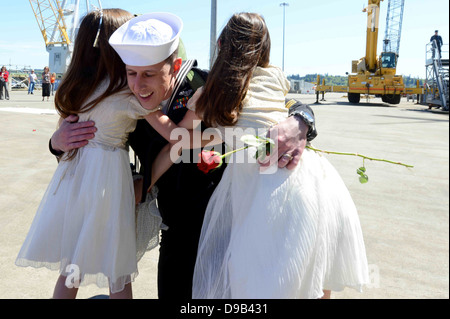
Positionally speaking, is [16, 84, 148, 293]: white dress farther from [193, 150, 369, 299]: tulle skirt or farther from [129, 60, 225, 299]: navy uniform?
[193, 150, 369, 299]: tulle skirt

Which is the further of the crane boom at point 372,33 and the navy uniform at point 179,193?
the crane boom at point 372,33

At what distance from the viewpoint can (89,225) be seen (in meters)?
1.81

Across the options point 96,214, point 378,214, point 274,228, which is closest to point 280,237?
point 274,228

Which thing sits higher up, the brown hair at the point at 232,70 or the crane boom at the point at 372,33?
the crane boom at the point at 372,33

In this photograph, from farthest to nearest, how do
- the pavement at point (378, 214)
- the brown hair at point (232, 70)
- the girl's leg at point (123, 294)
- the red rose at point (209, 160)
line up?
the pavement at point (378, 214)
the girl's leg at point (123, 294)
the brown hair at point (232, 70)
the red rose at point (209, 160)

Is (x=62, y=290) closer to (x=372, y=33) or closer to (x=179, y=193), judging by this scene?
(x=179, y=193)

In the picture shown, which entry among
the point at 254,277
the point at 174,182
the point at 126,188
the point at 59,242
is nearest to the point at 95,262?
the point at 59,242

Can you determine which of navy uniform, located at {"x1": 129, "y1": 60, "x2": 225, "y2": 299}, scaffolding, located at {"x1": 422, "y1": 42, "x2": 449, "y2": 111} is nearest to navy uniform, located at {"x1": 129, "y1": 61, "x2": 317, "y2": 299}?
navy uniform, located at {"x1": 129, "y1": 60, "x2": 225, "y2": 299}

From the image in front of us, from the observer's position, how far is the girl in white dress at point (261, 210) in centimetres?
153

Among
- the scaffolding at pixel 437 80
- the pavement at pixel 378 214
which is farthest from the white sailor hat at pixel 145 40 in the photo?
the scaffolding at pixel 437 80

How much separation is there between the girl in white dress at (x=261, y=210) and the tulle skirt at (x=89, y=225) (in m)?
0.36

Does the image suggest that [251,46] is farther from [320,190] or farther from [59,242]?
[59,242]

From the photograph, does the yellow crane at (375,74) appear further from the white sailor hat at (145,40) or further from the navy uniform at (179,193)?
the white sailor hat at (145,40)

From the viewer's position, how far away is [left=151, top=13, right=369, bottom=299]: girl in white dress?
1528 millimetres
